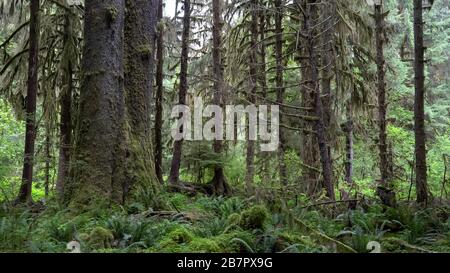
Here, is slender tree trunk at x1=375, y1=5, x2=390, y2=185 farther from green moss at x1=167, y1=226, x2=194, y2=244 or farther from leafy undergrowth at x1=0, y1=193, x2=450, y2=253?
green moss at x1=167, y1=226, x2=194, y2=244

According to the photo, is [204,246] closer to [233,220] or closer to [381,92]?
[233,220]

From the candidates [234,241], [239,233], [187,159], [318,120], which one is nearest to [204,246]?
[234,241]

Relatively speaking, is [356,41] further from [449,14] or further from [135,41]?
[449,14]

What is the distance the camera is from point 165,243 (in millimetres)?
4945

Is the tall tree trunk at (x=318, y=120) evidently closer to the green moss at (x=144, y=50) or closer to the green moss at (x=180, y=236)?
the green moss at (x=144, y=50)

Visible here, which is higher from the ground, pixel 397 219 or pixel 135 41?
pixel 135 41

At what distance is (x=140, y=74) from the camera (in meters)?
8.56

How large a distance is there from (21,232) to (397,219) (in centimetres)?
525

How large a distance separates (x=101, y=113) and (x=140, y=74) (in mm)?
1714

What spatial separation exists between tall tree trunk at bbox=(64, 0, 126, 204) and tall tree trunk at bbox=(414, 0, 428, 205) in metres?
5.62

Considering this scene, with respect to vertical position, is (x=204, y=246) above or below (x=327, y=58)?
below
